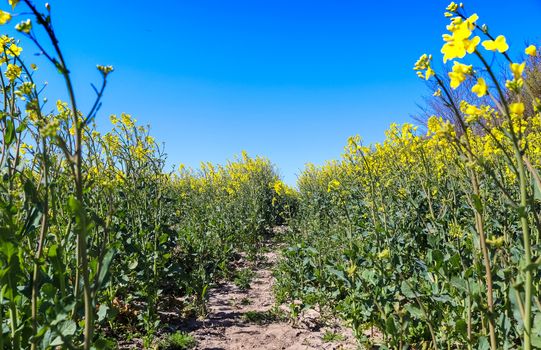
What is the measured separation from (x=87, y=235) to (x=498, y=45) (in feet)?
5.68

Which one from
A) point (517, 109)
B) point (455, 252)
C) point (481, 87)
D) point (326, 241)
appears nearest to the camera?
point (517, 109)

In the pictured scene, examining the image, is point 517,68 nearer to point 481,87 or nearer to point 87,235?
point 481,87

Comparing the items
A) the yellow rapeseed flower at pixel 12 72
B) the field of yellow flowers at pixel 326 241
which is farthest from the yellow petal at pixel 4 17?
the yellow rapeseed flower at pixel 12 72

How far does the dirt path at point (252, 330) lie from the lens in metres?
3.19

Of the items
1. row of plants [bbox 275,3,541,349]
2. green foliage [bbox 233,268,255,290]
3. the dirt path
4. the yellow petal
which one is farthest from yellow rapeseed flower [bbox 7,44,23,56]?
green foliage [bbox 233,268,255,290]

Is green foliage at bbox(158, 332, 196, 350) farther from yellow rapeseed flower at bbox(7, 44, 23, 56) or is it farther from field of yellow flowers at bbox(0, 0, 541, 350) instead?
yellow rapeseed flower at bbox(7, 44, 23, 56)

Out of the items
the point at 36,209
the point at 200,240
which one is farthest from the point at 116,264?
the point at 36,209

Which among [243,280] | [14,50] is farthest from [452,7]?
[243,280]

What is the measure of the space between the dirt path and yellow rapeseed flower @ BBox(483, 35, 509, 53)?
2492mm

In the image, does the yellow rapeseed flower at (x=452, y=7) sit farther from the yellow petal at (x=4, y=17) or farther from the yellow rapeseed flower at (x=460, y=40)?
the yellow petal at (x=4, y=17)

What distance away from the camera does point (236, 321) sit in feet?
12.5

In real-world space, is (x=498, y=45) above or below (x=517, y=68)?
above

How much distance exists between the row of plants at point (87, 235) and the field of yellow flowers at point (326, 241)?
1cm

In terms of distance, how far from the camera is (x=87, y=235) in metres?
1.70
